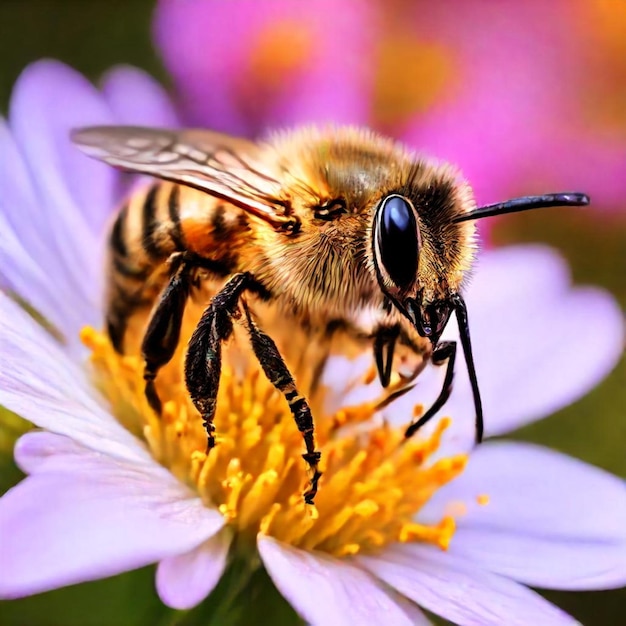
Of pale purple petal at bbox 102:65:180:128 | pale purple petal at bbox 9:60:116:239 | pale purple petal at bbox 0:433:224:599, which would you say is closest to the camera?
pale purple petal at bbox 0:433:224:599

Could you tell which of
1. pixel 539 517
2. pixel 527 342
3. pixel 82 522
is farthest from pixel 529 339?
pixel 82 522

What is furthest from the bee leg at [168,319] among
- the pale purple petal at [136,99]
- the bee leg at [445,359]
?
the pale purple petal at [136,99]

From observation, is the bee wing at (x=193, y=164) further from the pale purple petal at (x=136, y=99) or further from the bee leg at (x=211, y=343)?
the pale purple petal at (x=136, y=99)

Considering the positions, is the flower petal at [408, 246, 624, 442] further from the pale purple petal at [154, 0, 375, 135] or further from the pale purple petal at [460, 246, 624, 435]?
the pale purple petal at [154, 0, 375, 135]

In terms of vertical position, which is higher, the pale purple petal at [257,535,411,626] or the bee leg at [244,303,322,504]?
the bee leg at [244,303,322,504]

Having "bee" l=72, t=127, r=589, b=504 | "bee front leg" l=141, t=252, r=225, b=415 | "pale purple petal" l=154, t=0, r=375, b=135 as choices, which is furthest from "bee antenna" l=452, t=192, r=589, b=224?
"pale purple petal" l=154, t=0, r=375, b=135

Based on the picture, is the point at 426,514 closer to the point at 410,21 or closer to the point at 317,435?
the point at 317,435
